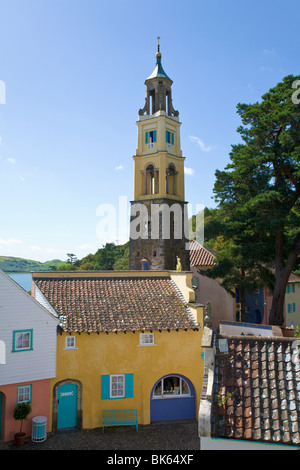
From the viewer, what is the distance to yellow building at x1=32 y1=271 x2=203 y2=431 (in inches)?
672

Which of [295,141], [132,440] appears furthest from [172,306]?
[295,141]

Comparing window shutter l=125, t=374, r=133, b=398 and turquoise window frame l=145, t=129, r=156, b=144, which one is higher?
turquoise window frame l=145, t=129, r=156, b=144

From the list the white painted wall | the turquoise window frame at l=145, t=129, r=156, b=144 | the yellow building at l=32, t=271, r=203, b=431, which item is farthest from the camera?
the turquoise window frame at l=145, t=129, r=156, b=144

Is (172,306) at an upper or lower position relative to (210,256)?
lower

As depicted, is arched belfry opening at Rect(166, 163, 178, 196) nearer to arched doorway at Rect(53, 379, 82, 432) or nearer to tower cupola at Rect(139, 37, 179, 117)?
tower cupola at Rect(139, 37, 179, 117)

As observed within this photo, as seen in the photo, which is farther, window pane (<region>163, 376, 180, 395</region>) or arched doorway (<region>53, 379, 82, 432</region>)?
window pane (<region>163, 376, 180, 395</region>)

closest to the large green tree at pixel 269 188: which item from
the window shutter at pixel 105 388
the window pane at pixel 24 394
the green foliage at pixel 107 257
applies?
the window shutter at pixel 105 388

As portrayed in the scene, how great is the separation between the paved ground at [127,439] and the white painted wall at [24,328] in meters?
2.72

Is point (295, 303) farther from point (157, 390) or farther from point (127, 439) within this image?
point (127, 439)

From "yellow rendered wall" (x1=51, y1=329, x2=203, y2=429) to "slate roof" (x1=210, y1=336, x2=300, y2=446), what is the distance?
8.17 m

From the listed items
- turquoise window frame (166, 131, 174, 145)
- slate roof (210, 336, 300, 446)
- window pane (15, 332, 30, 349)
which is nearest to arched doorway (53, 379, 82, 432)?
window pane (15, 332, 30, 349)
